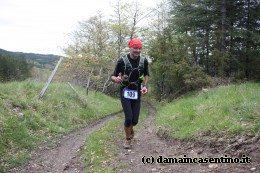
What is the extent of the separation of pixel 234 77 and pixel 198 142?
14343 mm

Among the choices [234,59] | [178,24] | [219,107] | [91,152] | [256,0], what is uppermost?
[256,0]

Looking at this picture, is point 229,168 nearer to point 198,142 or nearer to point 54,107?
point 198,142

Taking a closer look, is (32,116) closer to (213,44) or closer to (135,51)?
(135,51)

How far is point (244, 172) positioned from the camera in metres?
4.81

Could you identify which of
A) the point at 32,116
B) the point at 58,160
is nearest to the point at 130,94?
the point at 58,160

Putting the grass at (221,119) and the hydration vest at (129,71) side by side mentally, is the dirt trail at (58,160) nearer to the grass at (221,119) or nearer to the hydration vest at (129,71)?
the hydration vest at (129,71)

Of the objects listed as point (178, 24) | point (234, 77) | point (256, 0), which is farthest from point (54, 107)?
point (256, 0)

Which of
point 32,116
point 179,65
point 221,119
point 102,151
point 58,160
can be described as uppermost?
point 179,65

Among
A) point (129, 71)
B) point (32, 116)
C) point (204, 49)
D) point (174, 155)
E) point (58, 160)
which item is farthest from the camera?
point (204, 49)

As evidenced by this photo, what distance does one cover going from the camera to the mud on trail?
5.50 meters

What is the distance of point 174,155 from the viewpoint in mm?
6684

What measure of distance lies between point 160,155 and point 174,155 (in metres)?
0.37

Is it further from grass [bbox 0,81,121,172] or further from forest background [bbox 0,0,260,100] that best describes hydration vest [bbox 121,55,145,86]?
forest background [bbox 0,0,260,100]

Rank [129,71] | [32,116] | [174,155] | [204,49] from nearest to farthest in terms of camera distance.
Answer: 1. [174,155]
2. [129,71]
3. [32,116]
4. [204,49]
